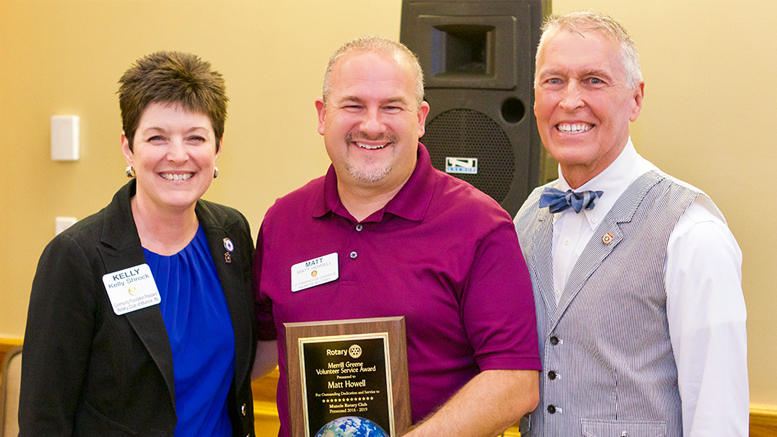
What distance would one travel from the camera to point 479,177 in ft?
6.68

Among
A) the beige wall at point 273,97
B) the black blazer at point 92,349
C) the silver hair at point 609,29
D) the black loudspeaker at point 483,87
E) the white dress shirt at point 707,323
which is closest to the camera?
the white dress shirt at point 707,323

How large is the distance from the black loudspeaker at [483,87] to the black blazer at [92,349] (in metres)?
1.05

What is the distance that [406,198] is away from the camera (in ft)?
4.86

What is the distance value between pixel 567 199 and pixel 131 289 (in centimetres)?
105

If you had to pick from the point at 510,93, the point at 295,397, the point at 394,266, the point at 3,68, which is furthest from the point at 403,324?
the point at 3,68

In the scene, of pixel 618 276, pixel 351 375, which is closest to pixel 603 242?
pixel 618 276

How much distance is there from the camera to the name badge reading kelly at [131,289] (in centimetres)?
138

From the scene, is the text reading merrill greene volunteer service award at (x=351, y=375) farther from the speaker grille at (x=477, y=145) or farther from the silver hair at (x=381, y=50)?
the speaker grille at (x=477, y=145)

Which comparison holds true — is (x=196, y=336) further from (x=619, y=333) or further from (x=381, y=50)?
(x=619, y=333)

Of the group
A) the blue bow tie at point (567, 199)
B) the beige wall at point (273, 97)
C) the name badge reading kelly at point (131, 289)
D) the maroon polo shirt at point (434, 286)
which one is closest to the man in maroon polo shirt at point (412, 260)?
the maroon polo shirt at point (434, 286)

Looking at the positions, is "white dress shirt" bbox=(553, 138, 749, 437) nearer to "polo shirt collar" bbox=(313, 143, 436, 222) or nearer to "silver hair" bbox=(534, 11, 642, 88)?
"silver hair" bbox=(534, 11, 642, 88)

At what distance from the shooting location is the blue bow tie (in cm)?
145

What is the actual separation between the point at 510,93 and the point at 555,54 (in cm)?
49

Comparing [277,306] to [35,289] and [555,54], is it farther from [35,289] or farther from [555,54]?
[555,54]
